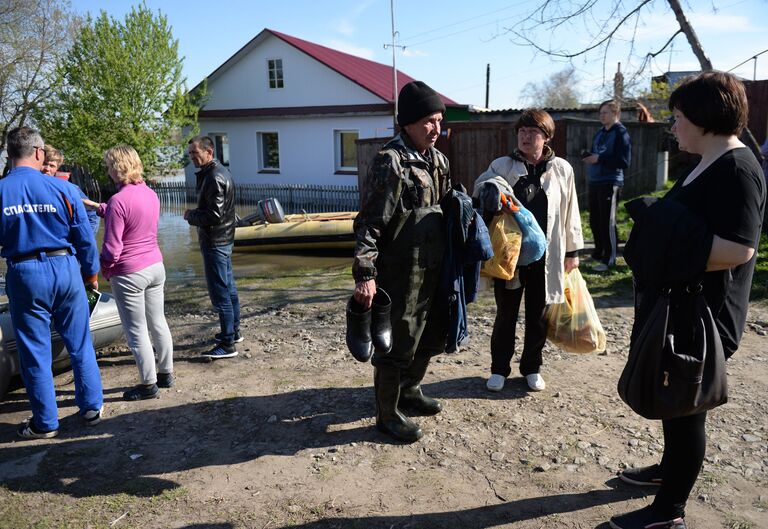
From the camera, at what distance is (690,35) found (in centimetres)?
780

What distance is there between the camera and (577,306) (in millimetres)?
4281

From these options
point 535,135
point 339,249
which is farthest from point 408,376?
point 339,249

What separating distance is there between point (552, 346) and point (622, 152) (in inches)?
141

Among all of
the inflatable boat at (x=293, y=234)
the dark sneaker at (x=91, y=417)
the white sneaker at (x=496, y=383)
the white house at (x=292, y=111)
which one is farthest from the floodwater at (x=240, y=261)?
the white house at (x=292, y=111)

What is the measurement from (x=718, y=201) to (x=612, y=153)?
5829mm

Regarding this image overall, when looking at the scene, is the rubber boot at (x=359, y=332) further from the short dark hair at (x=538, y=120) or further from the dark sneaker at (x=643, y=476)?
the short dark hair at (x=538, y=120)

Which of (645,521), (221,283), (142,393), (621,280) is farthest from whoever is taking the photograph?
(621,280)

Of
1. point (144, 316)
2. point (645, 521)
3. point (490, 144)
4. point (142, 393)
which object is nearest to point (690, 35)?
point (490, 144)

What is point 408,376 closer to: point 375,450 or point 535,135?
point 375,450

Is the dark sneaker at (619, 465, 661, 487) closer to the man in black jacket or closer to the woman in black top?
the woman in black top

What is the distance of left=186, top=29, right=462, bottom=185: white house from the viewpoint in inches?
894

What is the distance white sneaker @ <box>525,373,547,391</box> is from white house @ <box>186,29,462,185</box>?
18180 millimetres

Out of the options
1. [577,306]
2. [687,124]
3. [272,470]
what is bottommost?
[272,470]

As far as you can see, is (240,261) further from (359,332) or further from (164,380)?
(359,332)
